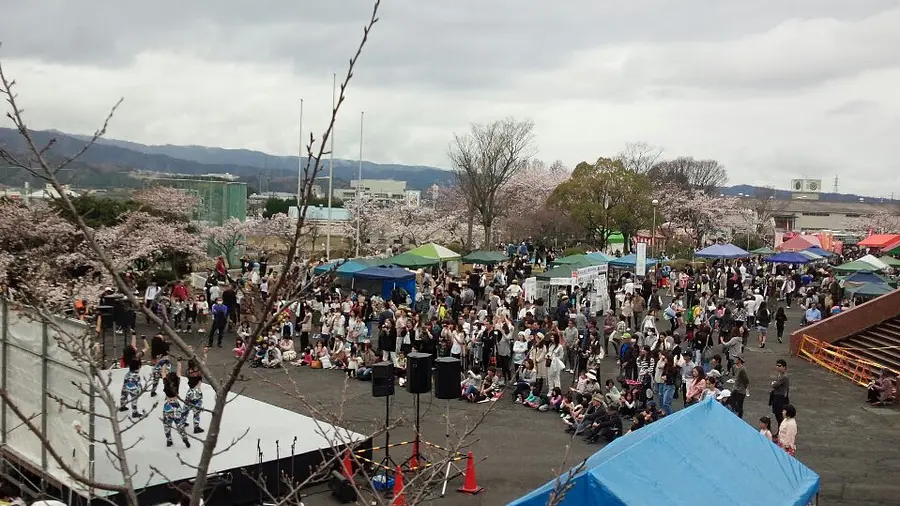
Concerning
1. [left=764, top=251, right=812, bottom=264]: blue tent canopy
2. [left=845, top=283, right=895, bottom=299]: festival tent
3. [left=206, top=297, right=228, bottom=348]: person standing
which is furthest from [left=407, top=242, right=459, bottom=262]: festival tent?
[left=845, top=283, right=895, bottom=299]: festival tent

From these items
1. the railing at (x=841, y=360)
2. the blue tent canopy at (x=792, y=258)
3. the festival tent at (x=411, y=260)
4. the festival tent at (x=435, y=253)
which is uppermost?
the blue tent canopy at (x=792, y=258)

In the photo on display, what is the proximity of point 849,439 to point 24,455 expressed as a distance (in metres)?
12.6

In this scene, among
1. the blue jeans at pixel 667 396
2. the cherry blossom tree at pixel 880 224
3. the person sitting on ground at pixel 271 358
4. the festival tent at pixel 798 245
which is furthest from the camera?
the cherry blossom tree at pixel 880 224

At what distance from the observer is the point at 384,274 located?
23219mm

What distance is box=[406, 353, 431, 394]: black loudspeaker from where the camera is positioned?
9930 millimetres

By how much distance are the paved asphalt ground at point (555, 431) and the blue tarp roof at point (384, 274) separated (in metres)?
6.33

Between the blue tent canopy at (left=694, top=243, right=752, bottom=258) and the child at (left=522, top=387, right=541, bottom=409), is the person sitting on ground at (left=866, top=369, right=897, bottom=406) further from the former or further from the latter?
the blue tent canopy at (left=694, top=243, right=752, bottom=258)

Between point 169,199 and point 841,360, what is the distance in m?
30.5

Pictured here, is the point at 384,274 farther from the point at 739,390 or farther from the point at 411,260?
the point at 739,390

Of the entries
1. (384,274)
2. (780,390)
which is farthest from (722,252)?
(780,390)

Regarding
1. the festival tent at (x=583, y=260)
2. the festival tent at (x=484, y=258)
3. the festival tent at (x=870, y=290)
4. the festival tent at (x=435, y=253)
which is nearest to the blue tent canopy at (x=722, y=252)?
the festival tent at (x=583, y=260)

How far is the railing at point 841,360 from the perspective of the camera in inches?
675

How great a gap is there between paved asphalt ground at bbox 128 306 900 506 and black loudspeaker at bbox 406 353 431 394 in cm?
88

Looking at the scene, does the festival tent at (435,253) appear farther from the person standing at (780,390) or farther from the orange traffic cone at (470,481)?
the orange traffic cone at (470,481)
